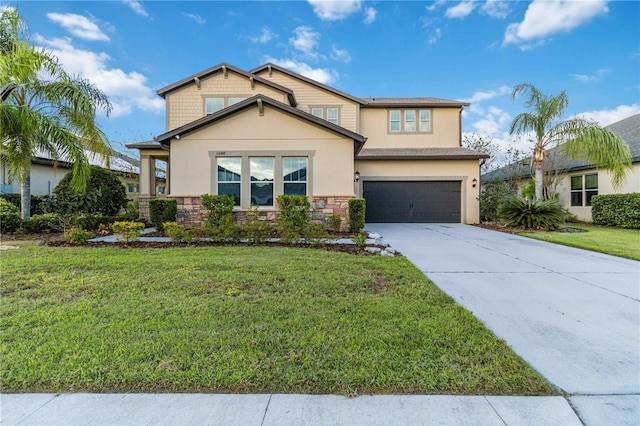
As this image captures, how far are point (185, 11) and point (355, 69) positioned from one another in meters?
10.2

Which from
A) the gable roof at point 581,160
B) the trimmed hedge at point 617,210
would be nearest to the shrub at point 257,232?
the gable roof at point 581,160

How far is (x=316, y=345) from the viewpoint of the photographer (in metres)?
2.71

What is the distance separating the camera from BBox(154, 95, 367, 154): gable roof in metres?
11.0

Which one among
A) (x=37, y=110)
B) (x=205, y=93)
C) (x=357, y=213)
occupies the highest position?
(x=205, y=93)

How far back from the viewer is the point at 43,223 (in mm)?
10180

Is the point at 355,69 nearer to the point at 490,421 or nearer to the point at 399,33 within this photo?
the point at 399,33

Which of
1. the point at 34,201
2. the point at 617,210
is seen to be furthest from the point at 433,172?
the point at 34,201

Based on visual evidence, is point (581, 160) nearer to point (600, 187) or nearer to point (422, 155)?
point (600, 187)

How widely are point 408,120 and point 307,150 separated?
7690 millimetres

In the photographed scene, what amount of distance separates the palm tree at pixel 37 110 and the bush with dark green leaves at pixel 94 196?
52.7 inches

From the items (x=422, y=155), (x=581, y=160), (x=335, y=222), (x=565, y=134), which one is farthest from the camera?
(x=581, y=160)

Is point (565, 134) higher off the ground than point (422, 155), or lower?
higher

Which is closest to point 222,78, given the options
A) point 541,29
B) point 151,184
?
point 151,184

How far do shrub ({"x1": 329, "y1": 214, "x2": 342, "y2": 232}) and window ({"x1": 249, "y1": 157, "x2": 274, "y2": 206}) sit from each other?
246 centimetres
